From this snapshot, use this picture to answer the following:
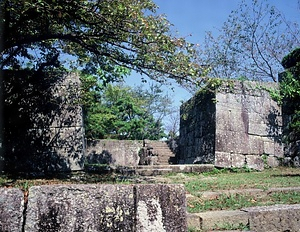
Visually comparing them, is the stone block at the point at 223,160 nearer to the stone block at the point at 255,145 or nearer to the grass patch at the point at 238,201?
the stone block at the point at 255,145

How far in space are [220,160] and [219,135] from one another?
0.67m

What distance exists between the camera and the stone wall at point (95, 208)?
5.36 ft

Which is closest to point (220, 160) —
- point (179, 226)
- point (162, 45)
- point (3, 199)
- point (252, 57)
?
point (162, 45)

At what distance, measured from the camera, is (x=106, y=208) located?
1.74 meters

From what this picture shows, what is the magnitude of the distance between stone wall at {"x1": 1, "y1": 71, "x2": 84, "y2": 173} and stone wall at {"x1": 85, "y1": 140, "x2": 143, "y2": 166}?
6.02 m

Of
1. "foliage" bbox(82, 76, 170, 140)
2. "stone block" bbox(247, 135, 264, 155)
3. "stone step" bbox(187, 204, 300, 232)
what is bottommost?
"stone step" bbox(187, 204, 300, 232)

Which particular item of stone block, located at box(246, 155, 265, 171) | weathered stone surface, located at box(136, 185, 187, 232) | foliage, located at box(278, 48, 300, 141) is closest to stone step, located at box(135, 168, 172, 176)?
stone block, located at box(246, 155, 265, 171)

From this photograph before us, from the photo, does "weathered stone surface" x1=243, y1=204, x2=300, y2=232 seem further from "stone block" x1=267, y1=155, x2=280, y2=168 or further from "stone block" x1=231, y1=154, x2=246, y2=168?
"stone block" x1=267, y1=155, x2=280, y2=168

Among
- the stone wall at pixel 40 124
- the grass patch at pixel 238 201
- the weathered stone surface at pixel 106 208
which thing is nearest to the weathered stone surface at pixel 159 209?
the weathered stone surface at pixel 106 208

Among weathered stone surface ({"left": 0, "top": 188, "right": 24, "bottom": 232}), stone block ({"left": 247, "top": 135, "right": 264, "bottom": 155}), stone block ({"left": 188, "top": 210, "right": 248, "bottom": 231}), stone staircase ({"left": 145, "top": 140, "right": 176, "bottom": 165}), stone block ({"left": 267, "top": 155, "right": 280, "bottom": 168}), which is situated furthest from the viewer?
stone staircase ({"left": 145, "top": 140, "right": 176, "bottom": 165})

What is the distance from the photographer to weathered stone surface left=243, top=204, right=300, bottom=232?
9.86 feet

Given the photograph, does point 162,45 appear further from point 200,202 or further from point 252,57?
point 252,57

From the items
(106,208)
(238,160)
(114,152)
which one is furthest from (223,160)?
(106,208)

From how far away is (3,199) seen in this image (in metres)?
1.62
